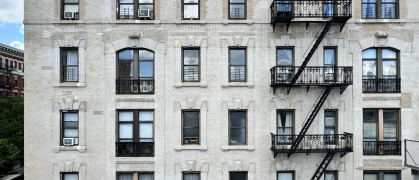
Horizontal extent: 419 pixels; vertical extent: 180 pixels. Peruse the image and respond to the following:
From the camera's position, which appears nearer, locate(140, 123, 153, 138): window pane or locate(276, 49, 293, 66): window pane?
locate(140, 123, 153, 138): window pane

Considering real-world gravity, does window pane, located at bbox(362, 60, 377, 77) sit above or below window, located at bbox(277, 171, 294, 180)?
above

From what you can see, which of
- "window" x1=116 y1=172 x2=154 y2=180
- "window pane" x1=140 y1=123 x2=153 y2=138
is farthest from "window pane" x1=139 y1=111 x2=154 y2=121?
"window" x1=116 y1=172 x2=154 y2=180

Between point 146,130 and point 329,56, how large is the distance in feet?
33.0

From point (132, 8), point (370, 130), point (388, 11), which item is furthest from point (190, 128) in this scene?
point (388, 11)

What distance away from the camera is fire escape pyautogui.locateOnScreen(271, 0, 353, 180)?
46.6 ft

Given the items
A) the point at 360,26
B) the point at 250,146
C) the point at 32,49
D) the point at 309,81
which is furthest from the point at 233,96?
the point at 32,49

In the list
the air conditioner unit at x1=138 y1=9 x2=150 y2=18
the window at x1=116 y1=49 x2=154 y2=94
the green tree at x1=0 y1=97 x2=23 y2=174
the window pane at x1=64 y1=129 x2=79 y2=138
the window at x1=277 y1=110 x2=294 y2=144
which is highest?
the air conditioner unit at x1=138 y1=9 x2=150 y2=18

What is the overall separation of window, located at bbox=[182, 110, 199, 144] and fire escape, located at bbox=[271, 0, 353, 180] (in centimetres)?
381

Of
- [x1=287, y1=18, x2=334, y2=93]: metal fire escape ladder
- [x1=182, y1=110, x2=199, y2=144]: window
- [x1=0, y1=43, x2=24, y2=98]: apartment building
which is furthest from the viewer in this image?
[x1=0, y1=43, x2=24, y2=98]: apartment building

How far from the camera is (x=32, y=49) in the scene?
15062mm

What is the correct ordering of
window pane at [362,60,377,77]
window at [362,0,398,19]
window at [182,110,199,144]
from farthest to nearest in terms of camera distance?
window at [362,0,398,19], window pane at [362,60,377,77], window at [182,110,199,144]

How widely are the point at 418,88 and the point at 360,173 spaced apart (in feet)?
17.1

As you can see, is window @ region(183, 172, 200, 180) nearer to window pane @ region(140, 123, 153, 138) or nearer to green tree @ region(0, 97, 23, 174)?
window pane @ region(140, 123, 153, 138)

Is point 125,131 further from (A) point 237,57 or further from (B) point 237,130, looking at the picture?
(A) point 237,57
